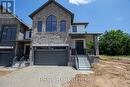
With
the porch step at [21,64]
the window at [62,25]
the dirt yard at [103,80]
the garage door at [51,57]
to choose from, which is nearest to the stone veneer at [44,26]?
the window at [62,25]

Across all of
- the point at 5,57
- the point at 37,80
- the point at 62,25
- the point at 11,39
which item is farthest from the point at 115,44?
the point at 37,80

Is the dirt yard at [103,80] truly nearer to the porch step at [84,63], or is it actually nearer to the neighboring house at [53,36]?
the porch step at [84,63]

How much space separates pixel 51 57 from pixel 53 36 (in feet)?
10.5

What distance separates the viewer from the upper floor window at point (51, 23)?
68.9ft

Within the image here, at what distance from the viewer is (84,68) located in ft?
55.6

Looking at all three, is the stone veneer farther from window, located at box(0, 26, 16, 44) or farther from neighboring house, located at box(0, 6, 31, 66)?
window, located at box(0, 26, 16, 44)

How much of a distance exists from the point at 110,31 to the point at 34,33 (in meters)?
35.6

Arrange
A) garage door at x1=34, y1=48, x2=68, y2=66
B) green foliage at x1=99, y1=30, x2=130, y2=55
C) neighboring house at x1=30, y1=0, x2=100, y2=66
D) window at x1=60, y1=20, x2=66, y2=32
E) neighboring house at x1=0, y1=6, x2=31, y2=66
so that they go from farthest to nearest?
green foliage at x1=99, y1=30, x2=130, y2=55
neighboring house at x1=0, y1=6, x2=31, y2=66
window at x1=60, y1=20, x2=66, y2=32
neighboring house at x1=30, y1=0, x2=100, y2=66
garage door at x1=34, y1=48, x2=68, y2=66

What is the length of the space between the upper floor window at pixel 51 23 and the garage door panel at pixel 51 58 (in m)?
3.53

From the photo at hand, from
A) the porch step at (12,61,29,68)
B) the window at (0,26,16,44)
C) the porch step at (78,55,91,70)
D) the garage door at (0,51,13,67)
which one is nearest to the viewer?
the porch step at (78,55,91,70)

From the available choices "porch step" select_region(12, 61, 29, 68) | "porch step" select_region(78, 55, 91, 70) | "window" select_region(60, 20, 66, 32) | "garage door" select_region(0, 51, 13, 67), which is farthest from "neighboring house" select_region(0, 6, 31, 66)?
"porch step" select_region(78, 55, 91, 70)

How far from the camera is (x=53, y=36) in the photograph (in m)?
20.7

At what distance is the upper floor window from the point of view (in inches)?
827

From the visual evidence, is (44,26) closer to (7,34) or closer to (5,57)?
(7,34)
